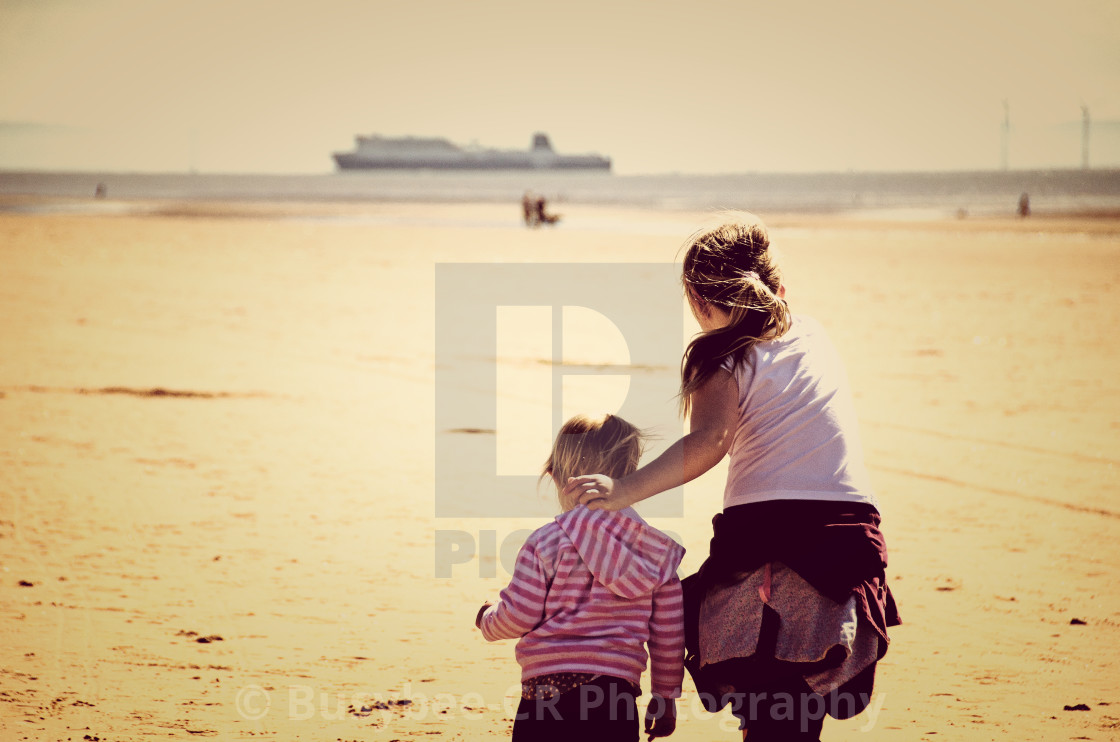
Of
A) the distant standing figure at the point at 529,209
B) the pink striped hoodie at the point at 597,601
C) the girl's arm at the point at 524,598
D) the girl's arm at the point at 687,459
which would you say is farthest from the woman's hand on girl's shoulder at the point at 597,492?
the distant standing figure at the point at 529,209

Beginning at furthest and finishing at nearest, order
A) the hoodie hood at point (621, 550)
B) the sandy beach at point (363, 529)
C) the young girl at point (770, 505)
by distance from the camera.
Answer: the sandy beach at point (363, 529)
the hoodie hood at point (621, 550)
the young girl at point (770, 505)

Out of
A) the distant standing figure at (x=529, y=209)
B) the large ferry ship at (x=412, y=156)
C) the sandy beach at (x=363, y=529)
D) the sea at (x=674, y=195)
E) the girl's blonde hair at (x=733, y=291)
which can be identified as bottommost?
the sandy beach at (x=363, y=529)

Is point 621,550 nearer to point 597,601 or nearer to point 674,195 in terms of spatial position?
point 597,601

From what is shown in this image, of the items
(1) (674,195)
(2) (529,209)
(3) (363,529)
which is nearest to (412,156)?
(1) (674,195)

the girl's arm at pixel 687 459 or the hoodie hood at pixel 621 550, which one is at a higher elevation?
the girl's arm at pixel 687 459

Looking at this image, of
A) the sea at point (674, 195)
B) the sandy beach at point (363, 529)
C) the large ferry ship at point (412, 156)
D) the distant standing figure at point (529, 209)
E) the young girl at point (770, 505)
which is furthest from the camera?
the large ferry ship at point (412, 156)

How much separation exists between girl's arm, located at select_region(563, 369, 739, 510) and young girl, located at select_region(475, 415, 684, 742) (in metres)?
0.11

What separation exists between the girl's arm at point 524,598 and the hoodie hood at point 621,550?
12cm

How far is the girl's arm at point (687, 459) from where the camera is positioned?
7.03ft

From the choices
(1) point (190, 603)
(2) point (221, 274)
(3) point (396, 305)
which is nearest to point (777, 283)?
(1) point (190, 603)

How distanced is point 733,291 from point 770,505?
499 mm

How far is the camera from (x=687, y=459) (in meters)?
2.15

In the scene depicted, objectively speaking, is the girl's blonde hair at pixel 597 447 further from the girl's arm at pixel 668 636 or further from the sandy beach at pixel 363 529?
the sandy beach at pixel 363 529

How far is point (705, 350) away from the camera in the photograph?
2.14m
